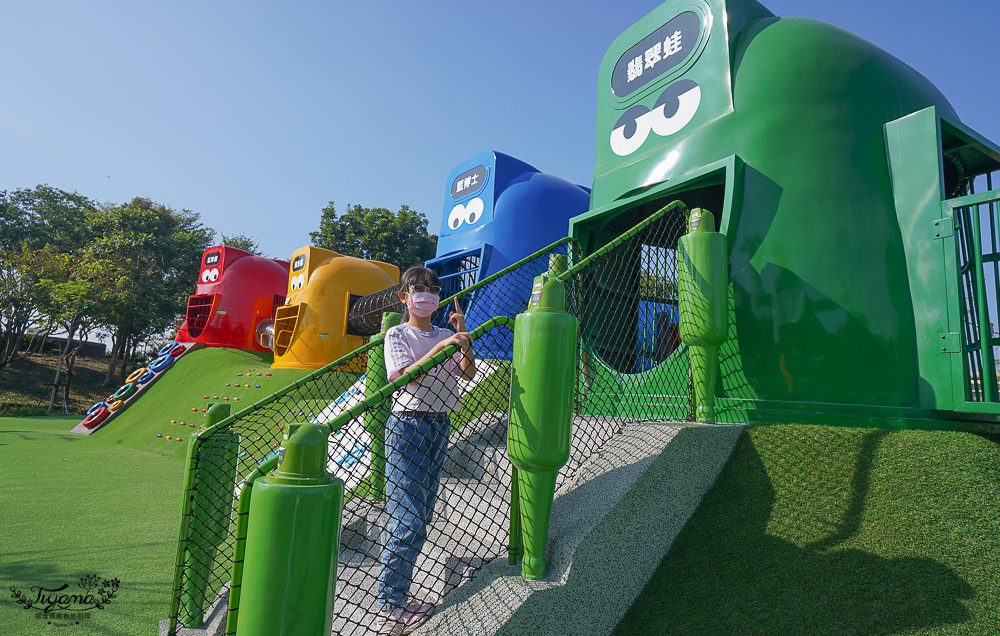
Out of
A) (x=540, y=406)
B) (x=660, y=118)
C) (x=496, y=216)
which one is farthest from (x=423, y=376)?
(x=496, y=216)

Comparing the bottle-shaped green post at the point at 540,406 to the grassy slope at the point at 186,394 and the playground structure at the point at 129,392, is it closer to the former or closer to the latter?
the grassy slope at the point at 186,394

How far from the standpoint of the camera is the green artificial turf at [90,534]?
2.87 meters

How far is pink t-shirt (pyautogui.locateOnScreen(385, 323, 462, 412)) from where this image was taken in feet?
8.09

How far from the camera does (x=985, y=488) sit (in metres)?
2.63

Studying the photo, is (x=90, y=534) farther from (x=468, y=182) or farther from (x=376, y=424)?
(x=468, y=182)

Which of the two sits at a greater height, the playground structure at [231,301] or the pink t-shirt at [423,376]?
the playground structure at [231,301]

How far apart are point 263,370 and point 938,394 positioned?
40.8 ft

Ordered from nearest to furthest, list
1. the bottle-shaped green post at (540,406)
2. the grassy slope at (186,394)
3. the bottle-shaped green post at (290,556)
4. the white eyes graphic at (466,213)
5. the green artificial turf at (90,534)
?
1. the bottle-shaped green post at (290,556)
2. the bottle-shaped green post at (540,406)
3. the green artificial turf at (90,534)
4. the white eyes graphic at (466,213)
5. the grassy slope at (186,394)

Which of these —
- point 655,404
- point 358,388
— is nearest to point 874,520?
point 655,404

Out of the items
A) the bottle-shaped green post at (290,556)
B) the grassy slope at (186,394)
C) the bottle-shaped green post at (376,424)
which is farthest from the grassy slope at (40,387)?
the bottle-shaped green post at (290,556)

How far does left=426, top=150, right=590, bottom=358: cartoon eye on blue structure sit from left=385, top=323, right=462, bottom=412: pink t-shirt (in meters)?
6.09

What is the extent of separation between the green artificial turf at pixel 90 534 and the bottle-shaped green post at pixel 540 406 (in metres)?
2.12

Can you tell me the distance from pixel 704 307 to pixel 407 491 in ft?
6.37

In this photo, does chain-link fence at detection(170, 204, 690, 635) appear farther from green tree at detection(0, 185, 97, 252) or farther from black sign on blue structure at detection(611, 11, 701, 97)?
green tree at detection(0, 185, 97, 252)
